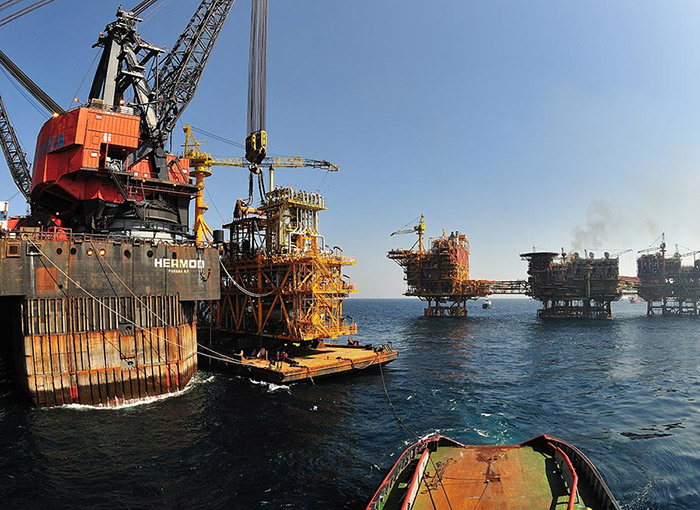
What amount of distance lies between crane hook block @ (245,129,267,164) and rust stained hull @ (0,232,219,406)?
1455cm

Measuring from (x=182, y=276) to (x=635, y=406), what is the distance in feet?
113

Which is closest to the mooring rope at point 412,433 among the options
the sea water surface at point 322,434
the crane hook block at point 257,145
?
the sea water surface at point 322,434

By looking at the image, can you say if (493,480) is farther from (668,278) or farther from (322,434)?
(668,278)

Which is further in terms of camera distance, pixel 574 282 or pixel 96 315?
Answer: pixel 574 282

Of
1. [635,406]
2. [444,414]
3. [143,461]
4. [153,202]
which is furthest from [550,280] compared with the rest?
[143,461]

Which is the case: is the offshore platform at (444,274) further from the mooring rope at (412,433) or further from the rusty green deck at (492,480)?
the rusty green deck at (492,480)

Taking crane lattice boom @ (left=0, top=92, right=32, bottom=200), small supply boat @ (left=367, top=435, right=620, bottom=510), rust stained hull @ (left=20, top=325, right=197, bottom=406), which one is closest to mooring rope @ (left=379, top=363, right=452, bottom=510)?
small supply boat @ (left=367, top=435, right=620, bottom=510)

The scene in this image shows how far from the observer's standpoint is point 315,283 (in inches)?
1533

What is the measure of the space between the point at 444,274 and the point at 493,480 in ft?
Result: 313

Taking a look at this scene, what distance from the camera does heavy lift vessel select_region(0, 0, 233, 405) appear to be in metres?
25.5

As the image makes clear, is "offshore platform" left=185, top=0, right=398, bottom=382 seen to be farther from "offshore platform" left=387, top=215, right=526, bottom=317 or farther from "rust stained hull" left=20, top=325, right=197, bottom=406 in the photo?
"offshore platform" left=387, top=215, right=526, bottom=317

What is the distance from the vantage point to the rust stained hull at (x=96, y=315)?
25.1m

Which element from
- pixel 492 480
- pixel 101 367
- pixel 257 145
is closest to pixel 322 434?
pixel 492 480

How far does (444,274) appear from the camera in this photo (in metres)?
108
